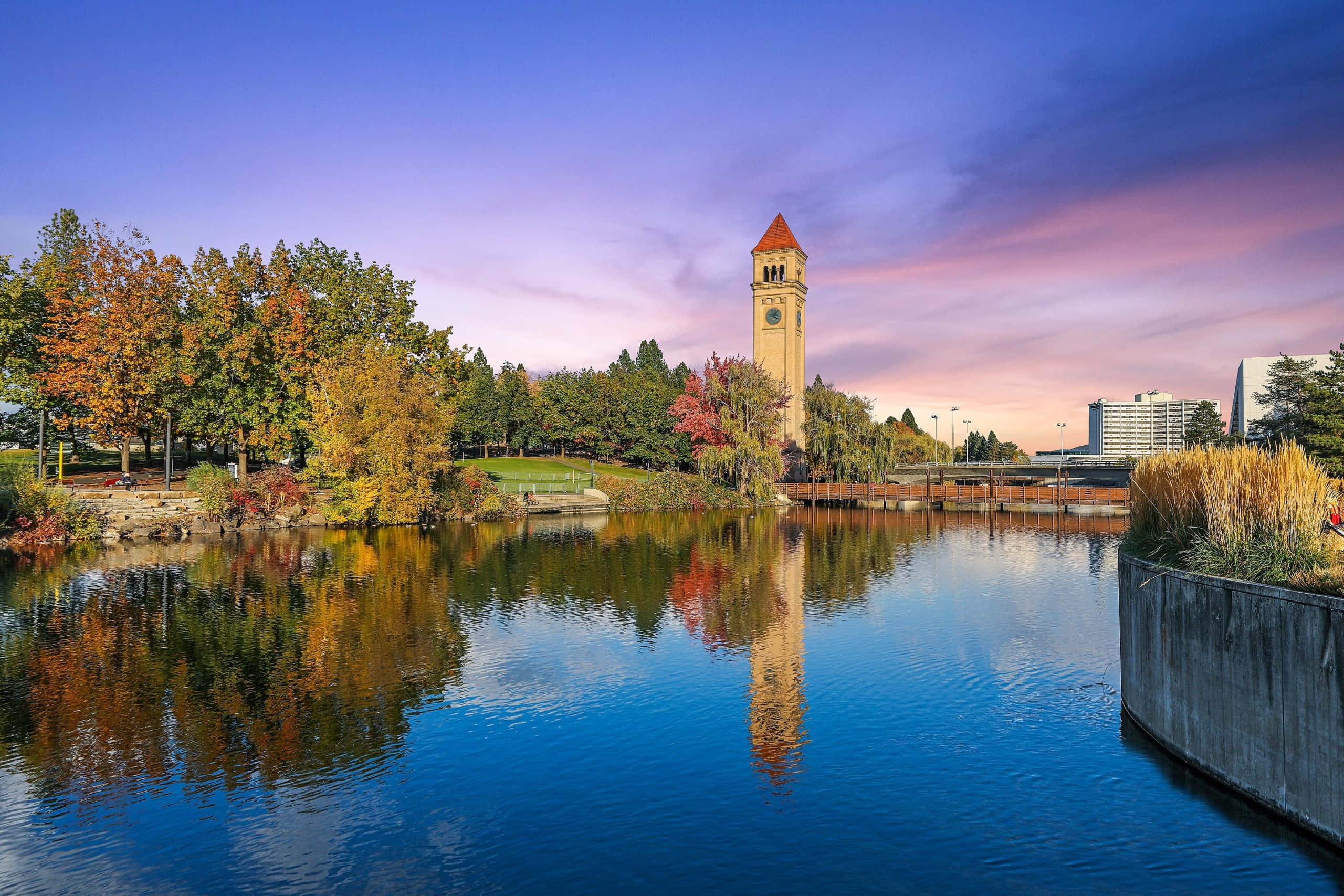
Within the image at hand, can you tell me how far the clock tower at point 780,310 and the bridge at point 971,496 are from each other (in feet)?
45.3

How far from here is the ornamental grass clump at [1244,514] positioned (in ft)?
37.8

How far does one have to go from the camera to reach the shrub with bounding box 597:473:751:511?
6825 cm

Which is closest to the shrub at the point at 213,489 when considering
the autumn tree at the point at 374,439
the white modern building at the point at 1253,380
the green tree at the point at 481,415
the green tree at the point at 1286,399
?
the autumn tree at the point at 374,439

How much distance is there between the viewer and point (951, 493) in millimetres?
77750

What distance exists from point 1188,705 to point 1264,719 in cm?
186

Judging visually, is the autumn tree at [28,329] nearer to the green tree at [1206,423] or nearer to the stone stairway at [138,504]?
the stone stairway at [138,504]

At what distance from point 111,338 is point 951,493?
66454 millimetres

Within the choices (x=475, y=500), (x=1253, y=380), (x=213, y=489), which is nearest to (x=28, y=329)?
(x=213, y=489)

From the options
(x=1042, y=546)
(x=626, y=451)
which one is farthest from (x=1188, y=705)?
(x=626, y=451)

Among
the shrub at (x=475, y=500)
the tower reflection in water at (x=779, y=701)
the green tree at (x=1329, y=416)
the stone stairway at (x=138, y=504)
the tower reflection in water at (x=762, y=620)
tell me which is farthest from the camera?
the shrub at (x=475, y=500)

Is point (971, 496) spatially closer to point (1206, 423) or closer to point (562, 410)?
point (1206, 423)

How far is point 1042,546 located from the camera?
4269 centimetres

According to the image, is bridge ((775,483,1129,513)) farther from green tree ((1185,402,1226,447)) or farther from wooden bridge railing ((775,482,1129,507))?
green tree ((1185,402,1226,447))

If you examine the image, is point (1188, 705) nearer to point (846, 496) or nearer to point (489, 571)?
point (489, 571)
